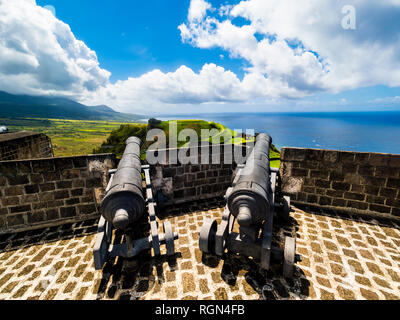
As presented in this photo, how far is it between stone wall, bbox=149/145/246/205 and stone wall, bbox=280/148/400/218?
1.85 metres

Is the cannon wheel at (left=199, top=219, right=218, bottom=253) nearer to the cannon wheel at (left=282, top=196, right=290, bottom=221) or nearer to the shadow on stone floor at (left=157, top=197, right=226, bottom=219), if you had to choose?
the shadow on stone floor at (left=157, top=197, right=226, bottom=219)

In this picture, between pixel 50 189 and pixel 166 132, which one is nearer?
pixel 50 189

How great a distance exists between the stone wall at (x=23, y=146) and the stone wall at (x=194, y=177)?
20.9 feet

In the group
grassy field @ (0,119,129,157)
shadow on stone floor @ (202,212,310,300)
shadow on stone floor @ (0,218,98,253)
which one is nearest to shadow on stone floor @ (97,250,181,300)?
shadow on stone floor @ (202,212,310,300)

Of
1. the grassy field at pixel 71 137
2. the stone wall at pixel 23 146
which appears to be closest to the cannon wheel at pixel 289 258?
the stone wall at pixel 23 146

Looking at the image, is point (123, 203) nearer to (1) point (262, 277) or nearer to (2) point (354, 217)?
(1) point (262, 277)

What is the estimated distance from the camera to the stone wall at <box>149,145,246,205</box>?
5.91m

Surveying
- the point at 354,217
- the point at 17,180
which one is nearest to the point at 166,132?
the point at 17,180

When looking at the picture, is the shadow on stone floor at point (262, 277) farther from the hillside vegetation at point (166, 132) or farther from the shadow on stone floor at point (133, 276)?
the hillside vegetation at point (166, 132)

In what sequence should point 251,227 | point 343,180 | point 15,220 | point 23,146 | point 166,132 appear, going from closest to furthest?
point 251,227
point 15,220
point 343,180
point 23,146
point 166,132

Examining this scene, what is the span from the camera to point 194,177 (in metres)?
6.30

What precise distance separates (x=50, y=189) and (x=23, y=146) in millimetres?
5771

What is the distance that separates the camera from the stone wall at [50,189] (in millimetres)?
4691
